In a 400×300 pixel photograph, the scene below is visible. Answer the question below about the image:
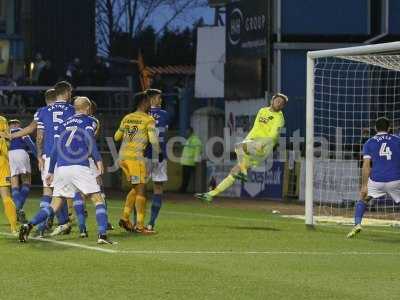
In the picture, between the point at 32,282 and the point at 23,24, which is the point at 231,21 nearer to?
the point at 23,24

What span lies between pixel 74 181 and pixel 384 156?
16.5ft

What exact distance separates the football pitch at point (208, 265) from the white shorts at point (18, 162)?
2248 millimetres

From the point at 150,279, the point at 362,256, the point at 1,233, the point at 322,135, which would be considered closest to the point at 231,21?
the point at 322,135

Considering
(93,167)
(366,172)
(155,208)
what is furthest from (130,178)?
(366,172)

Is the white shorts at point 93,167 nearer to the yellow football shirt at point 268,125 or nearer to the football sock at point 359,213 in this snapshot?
the yellow football shirt at point 268,125

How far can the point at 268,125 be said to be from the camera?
19891mm

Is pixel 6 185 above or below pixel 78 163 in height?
below

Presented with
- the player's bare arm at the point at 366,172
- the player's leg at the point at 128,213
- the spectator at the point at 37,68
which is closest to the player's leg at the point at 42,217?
the player's leg at the point at 128,213

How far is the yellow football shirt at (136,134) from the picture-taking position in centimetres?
1794

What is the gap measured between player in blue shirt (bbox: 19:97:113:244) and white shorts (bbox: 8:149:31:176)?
6342 millimetres

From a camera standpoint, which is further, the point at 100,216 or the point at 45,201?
the point at 45,201

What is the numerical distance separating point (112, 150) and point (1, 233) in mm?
18059

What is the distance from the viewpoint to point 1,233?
60.1 ft

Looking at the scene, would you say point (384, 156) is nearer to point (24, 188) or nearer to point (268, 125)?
point (268, 125)
